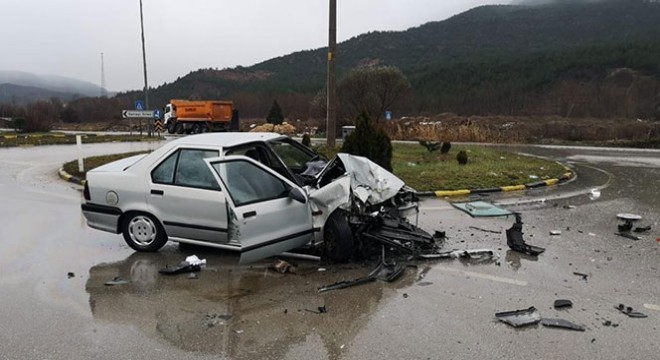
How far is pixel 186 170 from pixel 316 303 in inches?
104

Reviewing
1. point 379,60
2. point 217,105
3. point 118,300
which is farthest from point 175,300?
point 379,60

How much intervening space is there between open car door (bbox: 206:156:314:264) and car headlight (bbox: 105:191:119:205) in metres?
1.59

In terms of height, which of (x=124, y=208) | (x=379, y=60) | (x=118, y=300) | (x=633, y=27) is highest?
(x=633, y=27)

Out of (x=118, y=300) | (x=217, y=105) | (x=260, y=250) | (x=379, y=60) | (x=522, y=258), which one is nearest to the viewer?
(x=118, y=300)

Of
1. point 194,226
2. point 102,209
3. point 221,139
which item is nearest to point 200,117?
point 102,209

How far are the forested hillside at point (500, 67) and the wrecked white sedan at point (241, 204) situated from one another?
48075 millimetres

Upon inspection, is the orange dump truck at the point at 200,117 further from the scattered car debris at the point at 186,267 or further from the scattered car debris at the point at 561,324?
the scattered car debris at the point at 561,324

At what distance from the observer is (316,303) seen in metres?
5.13

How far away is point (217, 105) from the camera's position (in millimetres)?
43844

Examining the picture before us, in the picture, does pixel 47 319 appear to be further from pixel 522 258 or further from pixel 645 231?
pixel 645 231

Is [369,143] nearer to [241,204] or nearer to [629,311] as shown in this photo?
[241,204]

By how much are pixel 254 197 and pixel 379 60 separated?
97.7 meters

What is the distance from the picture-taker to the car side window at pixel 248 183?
610 centimetres

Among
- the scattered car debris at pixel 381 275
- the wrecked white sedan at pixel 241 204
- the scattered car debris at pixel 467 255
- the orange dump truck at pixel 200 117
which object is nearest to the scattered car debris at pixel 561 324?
the scattered car debris at pixel 381 275
